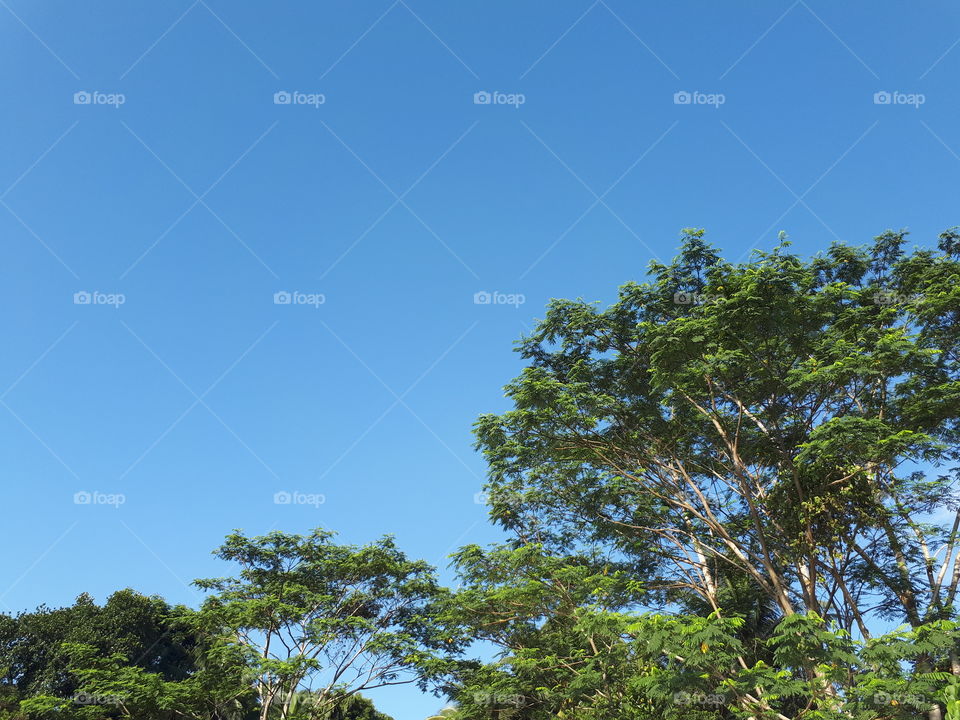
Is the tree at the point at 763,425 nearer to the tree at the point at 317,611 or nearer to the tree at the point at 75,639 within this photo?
the tree at the point at 317,611

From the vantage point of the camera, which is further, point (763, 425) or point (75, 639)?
point (75, 639)

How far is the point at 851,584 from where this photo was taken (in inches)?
766

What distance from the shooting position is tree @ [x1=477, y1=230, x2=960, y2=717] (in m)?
14.9

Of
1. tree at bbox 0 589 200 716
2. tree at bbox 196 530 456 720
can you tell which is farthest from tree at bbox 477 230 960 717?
tree at bbox 0 589 200 716

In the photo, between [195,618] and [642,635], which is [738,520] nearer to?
[642,635]

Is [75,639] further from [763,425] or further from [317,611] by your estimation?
[763,425]

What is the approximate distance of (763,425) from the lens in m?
17.7

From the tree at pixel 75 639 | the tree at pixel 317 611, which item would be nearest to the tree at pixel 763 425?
the tree at pixel 317 611

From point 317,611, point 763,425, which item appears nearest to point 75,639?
point 317,611

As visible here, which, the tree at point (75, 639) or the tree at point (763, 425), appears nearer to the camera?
the tree at point (763, 425)

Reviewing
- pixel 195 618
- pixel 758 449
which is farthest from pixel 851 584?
pixel 195 618

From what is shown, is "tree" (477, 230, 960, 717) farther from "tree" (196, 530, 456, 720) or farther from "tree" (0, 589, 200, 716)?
"tree" (0, 589, 200, 716)

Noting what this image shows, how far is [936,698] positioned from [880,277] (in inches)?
464

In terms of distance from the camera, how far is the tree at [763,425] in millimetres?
14906
